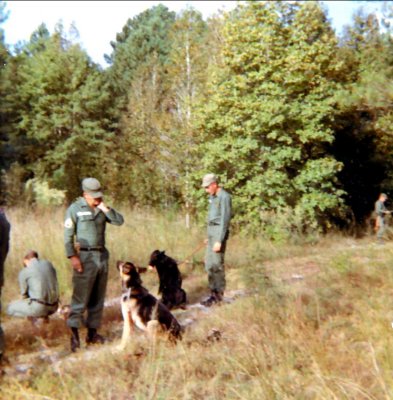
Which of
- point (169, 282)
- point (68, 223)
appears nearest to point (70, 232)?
point (68, 223)

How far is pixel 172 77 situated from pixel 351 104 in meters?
15.6

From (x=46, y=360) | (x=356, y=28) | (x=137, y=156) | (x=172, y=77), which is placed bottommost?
(x=46, y=360)

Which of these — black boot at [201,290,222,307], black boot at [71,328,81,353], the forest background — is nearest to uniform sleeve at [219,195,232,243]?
black boot at [201,290,222,307]

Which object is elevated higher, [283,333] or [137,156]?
[137,156]

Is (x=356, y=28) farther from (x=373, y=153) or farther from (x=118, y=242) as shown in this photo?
(x=118, y=242)

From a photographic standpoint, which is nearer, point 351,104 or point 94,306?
point 94,306

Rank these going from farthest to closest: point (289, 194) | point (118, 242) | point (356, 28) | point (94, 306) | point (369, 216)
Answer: point (356, 28)
point (369, 216)
point (289, 194)
point (118, 242)
point (94, 306)

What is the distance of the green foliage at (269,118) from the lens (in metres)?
18.4

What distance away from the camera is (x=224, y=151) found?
736 inches

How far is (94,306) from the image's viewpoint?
7.34 meters

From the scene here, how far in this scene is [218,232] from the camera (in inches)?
349

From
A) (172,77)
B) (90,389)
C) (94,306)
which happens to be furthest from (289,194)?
(90,389)

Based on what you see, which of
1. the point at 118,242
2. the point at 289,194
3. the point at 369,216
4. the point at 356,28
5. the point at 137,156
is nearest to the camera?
the point at 118,242

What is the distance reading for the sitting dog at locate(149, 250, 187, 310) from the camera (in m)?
9.19
